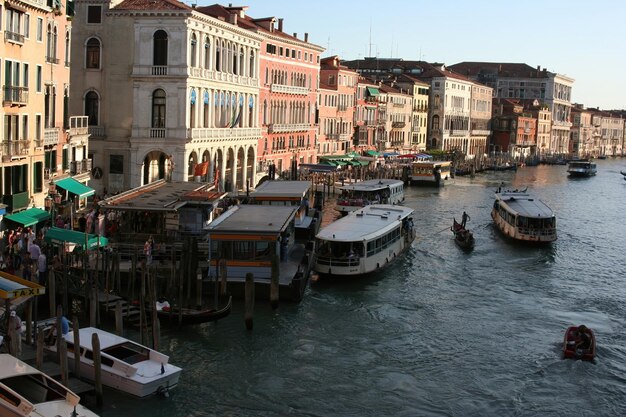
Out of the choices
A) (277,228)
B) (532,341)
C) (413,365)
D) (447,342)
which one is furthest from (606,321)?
(277,228)

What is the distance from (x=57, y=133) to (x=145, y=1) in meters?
8.95

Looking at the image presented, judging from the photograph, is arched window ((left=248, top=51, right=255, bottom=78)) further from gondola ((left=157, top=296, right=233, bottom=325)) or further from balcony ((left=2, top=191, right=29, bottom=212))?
gondola ((left=157, top=296, right=233, bottom=325))

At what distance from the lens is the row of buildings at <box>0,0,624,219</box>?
2330cm

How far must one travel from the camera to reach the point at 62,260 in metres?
18.8

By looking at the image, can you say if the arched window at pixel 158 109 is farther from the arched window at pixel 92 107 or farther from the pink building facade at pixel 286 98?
the pink building facade at pixel 286 98

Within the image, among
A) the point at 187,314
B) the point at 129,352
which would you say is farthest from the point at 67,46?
the point at 129,352

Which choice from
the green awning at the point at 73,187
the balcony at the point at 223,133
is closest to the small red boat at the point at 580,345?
the green awning at the point at 73,187

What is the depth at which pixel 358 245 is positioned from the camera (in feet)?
78.7

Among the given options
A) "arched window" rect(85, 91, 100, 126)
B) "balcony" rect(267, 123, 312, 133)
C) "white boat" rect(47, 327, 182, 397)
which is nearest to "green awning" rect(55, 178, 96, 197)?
"arched window" rect(85, 91, 100, 126)

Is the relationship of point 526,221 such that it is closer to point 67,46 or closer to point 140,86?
point 140,86

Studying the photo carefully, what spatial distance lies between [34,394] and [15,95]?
1133 centimetres

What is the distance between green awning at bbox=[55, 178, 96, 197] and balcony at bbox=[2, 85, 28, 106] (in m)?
3.08

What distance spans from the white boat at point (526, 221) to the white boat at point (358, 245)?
17.4 feet

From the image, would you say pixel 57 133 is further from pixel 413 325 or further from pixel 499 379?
pixel 499 379
